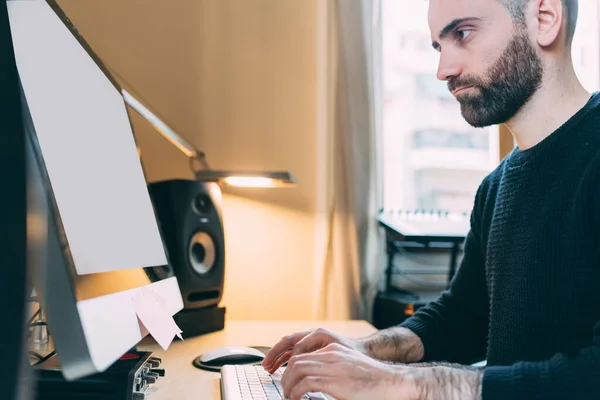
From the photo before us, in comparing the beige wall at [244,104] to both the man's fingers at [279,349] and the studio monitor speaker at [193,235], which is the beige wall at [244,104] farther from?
the man's fingers at [279,349]

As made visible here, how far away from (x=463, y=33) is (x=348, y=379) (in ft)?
2.20

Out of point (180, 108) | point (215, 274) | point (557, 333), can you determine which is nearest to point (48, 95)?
point (557, 333)

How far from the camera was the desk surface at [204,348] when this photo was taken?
0.83m

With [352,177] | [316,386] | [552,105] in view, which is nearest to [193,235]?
[352,177]

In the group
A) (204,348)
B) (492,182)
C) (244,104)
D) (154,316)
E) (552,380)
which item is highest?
(244,104)

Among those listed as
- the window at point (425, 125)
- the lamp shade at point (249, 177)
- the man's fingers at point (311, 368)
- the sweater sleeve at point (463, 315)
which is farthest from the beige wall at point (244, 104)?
the man's fingers at point (311, 368)

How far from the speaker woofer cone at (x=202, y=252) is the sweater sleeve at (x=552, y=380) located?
81 cm

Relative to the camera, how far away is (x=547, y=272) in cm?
86

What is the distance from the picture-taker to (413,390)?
0.69m

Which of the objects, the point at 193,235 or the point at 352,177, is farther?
the point at 352,177

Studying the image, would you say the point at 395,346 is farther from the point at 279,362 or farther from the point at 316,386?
the point at 316,386

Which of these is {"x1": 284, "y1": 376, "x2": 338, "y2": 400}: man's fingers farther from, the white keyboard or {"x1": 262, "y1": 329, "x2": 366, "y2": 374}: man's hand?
{"x1": 262, "y1": 329, "x2": 366, "y2": 374}: man's hand

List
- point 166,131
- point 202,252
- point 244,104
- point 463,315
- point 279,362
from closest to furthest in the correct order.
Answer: point 279,362
point 463,315
point 166,131
point 202,252
point 244,104

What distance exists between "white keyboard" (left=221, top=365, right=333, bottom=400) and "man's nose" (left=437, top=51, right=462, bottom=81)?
0.62 meters
